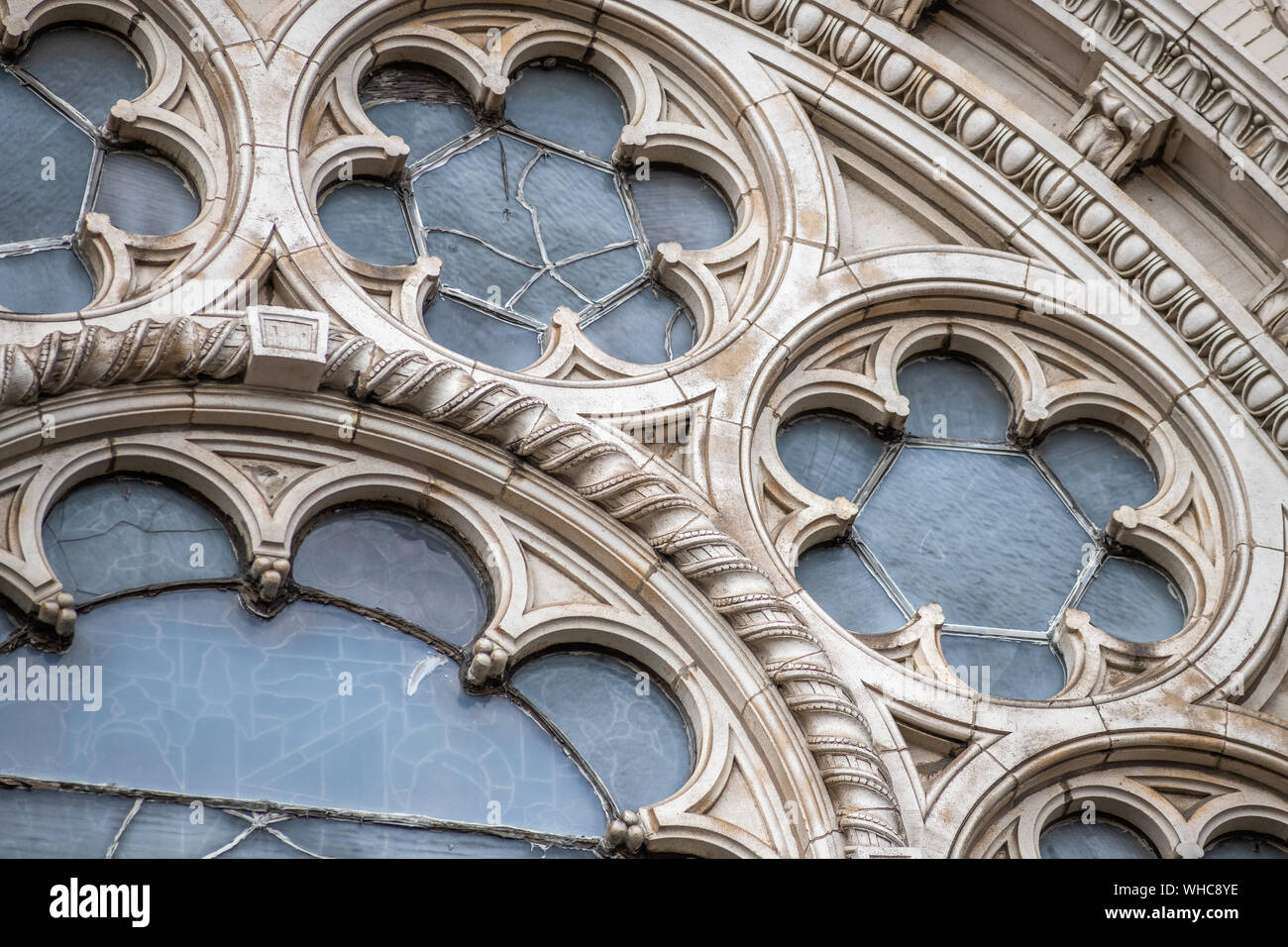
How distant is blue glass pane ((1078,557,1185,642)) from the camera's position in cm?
1097

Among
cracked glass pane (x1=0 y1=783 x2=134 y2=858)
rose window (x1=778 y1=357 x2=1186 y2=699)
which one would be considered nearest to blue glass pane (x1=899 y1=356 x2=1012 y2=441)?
rose window (x1=778 y1=357 x2=1186 y2=699)

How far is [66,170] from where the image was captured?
10.9 m

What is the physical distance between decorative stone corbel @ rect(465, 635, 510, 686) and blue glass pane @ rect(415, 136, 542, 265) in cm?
239

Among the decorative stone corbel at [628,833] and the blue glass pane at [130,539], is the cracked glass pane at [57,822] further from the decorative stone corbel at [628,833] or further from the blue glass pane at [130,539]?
the decorative stone corbel at [628,833]

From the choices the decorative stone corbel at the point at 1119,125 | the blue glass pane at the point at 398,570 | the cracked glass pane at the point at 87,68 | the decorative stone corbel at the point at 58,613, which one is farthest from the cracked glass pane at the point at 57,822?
the decorative stone corbel at the point at 1119,125

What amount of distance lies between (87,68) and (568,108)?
94.7 inches

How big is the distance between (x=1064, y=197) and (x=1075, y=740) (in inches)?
127

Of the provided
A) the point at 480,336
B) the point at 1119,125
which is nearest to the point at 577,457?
the point at 480,336

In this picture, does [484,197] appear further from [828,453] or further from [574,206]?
[828,453]

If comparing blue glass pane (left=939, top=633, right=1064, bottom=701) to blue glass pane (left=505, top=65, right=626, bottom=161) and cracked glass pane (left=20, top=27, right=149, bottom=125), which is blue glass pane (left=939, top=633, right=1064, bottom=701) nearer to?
blue glass pane (left=505, top=65, right=626, bottom=161)

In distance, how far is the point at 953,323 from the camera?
11.7m

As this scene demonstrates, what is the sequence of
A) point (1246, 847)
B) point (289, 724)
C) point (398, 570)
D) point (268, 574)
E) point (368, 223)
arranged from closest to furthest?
point (289, 724) → point (268, 574) → point (398, 570) → point (1246, 847) → point (368, 223)
